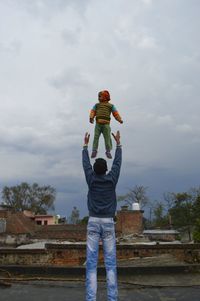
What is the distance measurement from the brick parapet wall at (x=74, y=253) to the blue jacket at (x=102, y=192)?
859 centimetres

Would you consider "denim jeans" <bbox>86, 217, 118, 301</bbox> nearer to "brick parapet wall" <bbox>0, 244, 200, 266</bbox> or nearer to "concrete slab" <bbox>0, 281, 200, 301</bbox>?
"concrete slab" <bbox>0, 281, 200, 301</bbox>

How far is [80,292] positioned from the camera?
7.01 metres

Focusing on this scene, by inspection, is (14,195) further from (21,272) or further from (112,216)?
(112,216)

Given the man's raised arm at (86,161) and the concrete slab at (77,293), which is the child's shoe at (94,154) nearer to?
the man's raised arm at (86,161)

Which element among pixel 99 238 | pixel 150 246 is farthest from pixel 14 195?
pixel 99 238

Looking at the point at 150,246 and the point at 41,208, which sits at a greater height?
the point at 41,208

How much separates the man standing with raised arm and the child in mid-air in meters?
0.91

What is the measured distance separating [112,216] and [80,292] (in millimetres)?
2273

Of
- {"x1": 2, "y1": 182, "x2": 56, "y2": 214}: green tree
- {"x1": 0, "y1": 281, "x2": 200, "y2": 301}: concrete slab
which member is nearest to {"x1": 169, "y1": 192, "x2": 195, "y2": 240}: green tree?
{"x1": 2, "y1": 182, "x2": 56, "y2": 214}: green tree

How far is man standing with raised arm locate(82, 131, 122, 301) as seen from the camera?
207 inches

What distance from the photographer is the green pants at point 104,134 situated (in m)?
6.54

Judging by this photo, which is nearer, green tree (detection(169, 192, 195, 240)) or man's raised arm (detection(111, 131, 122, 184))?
man's raised arm (detection(111, 131, 122, 184))

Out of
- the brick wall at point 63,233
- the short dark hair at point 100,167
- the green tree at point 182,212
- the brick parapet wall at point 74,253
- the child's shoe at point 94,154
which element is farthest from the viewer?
the green tree at point 182,212

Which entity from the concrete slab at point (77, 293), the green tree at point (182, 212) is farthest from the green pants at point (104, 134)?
the green tree at point (182, 212)
